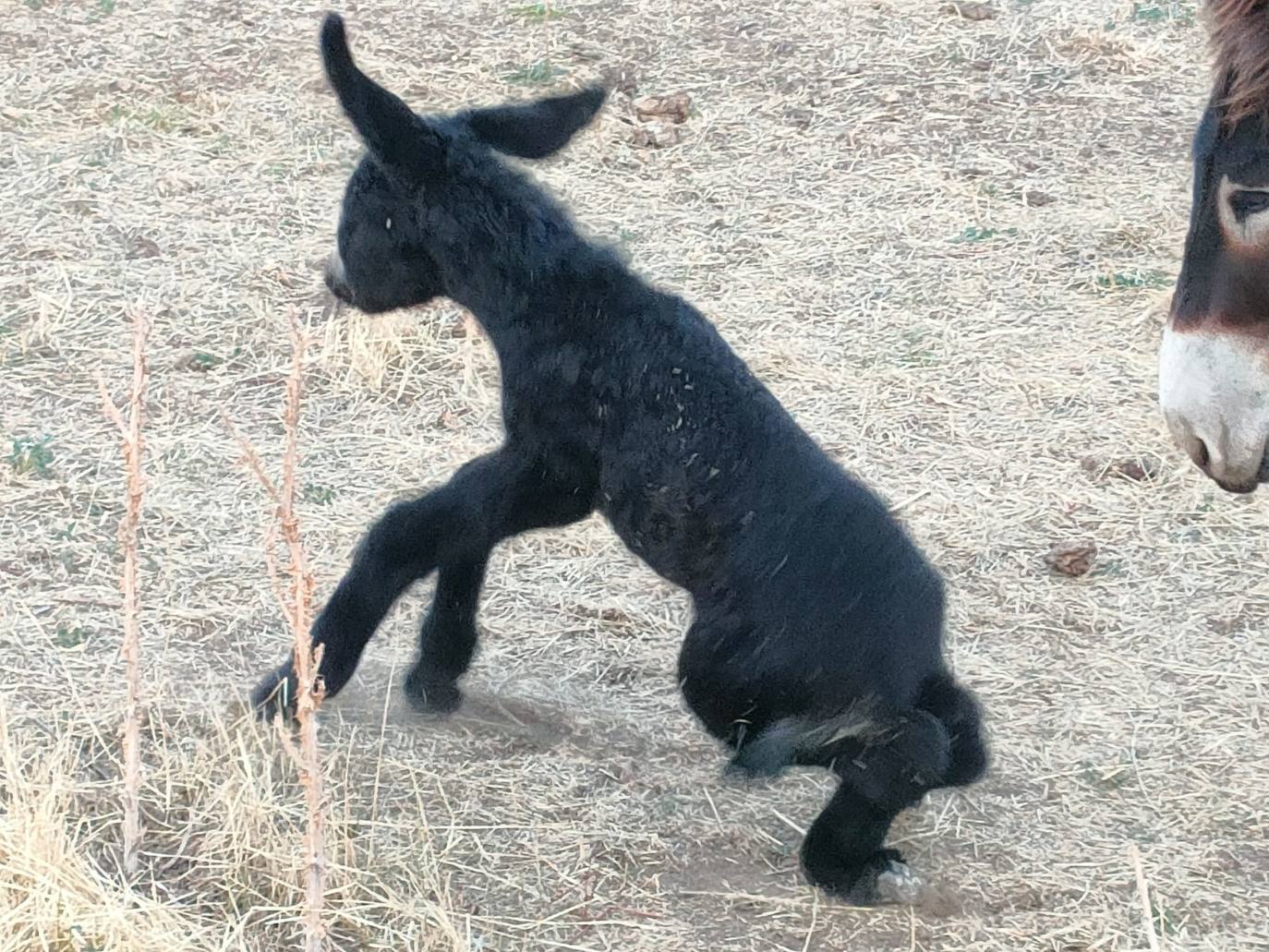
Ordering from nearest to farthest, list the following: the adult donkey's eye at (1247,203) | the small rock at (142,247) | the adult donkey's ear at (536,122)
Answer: the adult donkey's eye at (1247,203)
the adult donkey's ear at (536,122)
the small rock at (142,247)

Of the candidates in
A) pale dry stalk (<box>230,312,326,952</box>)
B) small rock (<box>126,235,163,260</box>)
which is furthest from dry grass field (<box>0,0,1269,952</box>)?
pale dry stalk (<box>230,312,326,952</box>)

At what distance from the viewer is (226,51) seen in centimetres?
805

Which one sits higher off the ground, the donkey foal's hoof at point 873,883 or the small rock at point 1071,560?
the donkey foal's hoof at point 873,883

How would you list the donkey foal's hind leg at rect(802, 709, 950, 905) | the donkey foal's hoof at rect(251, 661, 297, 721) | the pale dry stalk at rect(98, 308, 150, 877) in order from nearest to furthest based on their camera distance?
the pale dry stalk at rect(98, 308, 150, 877)
the donkey foal's hind leg at rect(802, 709, 950, 905)
the donkey foal's hoof at rect(251, 661, 297, 721)

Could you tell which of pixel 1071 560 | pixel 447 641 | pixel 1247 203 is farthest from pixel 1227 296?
pixel 447 641

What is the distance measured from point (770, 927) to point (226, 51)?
237 inches

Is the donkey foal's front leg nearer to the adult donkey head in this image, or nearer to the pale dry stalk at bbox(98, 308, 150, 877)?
the pale dry stalk at bbox(98, 308, 150, 877)

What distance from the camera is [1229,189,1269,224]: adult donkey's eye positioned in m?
3.15

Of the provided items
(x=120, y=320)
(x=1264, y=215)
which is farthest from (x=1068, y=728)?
(x=120, y=320)

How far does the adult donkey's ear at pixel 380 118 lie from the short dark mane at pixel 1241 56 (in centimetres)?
174

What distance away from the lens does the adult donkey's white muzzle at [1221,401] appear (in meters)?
3.16

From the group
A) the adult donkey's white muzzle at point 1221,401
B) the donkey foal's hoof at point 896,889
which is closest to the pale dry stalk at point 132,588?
the donkey foal's hoof at point 896,889

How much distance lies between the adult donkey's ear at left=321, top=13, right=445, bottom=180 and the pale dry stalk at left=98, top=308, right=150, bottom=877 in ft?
2.44

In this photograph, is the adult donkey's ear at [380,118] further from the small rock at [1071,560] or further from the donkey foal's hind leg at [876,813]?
the small rock at [1071,560]
